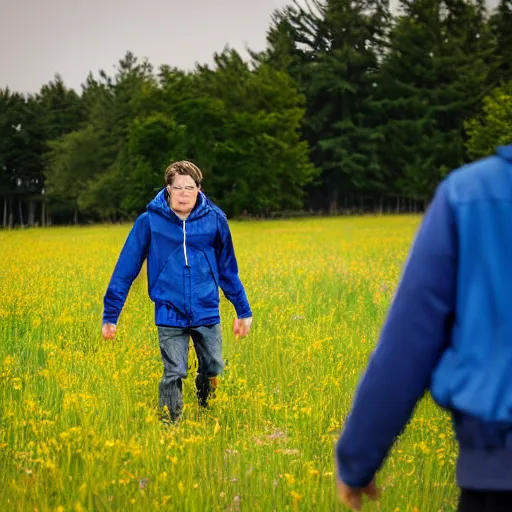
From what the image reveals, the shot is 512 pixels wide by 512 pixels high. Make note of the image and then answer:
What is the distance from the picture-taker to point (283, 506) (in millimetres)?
3762

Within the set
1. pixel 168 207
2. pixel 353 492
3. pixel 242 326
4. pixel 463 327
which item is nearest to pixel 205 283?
pixel 242 326

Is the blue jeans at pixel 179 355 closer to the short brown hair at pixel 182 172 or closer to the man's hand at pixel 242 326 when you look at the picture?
the man's hand at pixel 242 326

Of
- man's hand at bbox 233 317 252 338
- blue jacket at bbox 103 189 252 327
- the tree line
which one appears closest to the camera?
blue jacket at bbox 103 189 252 327

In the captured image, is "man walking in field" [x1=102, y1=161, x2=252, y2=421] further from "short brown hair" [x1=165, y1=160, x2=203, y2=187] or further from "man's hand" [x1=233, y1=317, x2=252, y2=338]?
"man's hand" [x1=233, y1=317, x2=252, y2=338]

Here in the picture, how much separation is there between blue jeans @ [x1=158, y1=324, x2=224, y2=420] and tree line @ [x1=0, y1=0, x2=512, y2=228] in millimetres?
51171

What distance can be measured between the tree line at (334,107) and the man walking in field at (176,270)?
51.2m

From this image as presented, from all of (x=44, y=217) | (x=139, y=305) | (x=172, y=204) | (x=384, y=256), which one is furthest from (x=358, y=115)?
(x=172, y=204)

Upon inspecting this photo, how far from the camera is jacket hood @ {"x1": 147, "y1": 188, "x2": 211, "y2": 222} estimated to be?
5109mm

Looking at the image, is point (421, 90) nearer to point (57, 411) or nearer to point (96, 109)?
point (96, 109)

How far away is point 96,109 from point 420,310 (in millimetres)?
65132

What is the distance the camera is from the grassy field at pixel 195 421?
3873 millimetres

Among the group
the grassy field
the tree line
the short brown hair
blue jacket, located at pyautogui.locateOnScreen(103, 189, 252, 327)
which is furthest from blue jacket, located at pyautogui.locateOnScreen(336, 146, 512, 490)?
the tree line

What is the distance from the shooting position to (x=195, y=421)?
17.3ft

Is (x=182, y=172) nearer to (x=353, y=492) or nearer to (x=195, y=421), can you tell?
(x=195, y=421)
